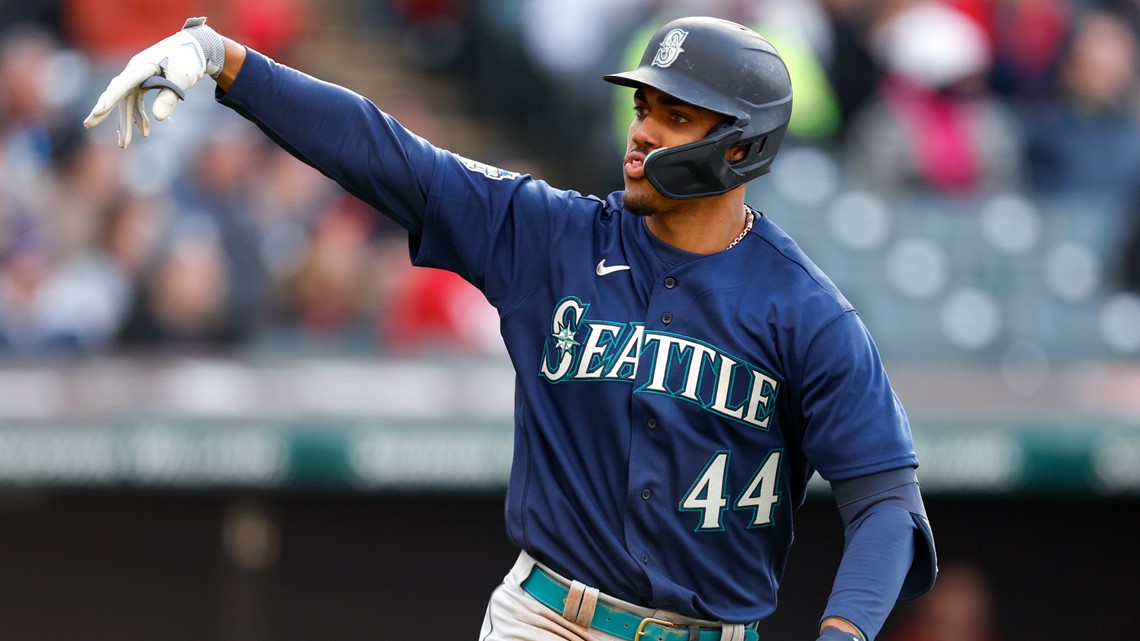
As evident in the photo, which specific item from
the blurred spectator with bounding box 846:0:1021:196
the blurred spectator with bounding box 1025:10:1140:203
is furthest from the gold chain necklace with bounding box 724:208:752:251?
the blurred spectator with bounding box 1025:10:1140:203

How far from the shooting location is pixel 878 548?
9.25 feet

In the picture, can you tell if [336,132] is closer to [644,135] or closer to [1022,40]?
[644,135]

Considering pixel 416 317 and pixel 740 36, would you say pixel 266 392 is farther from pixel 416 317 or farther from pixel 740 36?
pixel 740 36

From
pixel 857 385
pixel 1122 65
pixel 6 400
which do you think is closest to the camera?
pixel 857 385

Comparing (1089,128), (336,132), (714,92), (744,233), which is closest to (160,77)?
(336,132)

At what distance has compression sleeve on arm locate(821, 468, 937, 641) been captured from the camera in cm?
278

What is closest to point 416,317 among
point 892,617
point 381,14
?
point 892,617

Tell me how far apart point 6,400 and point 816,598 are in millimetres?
→ 3309

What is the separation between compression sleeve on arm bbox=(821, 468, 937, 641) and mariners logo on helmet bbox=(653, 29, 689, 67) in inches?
32.4

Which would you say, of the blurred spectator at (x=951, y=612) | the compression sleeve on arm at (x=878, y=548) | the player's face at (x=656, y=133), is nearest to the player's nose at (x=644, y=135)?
the player's face at (x=656, y=133)

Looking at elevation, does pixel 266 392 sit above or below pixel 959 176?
below

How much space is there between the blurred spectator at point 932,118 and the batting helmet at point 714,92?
477 cm

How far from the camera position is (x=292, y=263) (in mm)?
6836

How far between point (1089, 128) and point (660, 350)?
5774 millimetres
